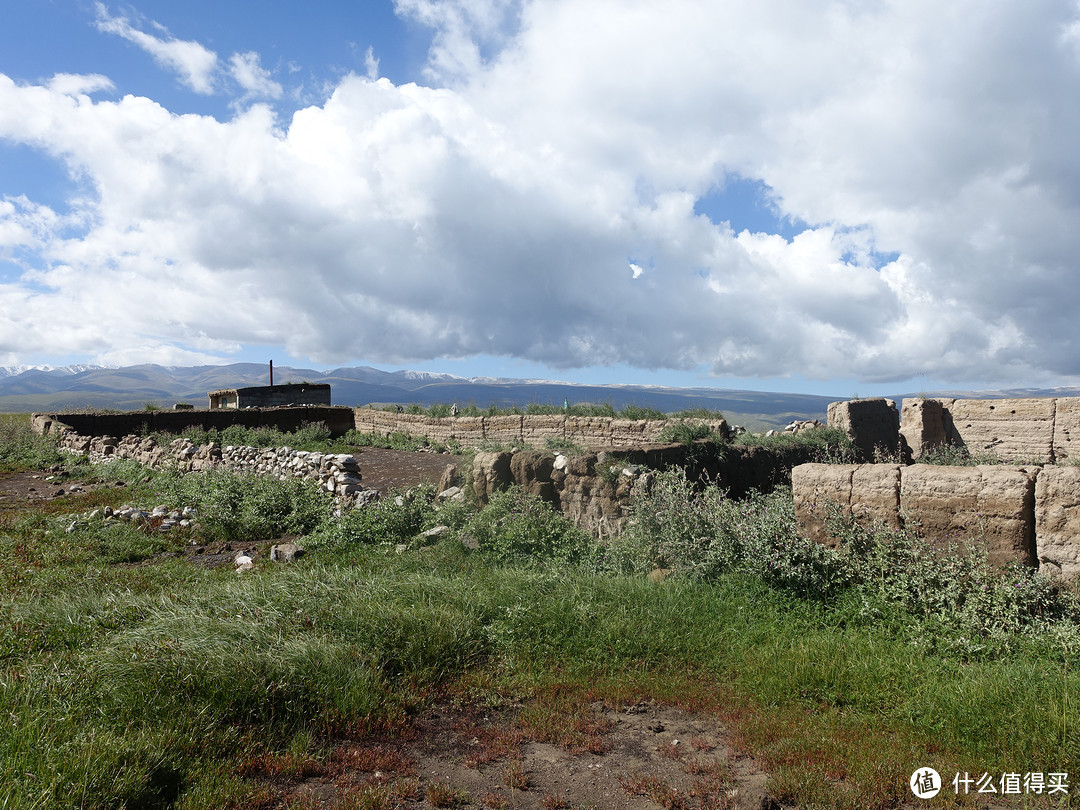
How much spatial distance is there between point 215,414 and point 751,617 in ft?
71.6

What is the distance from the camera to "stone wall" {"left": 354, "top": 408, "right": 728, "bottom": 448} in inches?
→ 538

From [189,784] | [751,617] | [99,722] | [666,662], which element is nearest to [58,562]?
[99,722]

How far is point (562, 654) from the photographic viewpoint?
4422mm

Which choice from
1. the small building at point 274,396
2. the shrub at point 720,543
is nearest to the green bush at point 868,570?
the shrub at point 720,543

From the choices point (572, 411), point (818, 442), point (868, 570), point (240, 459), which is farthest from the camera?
point (572, 411)

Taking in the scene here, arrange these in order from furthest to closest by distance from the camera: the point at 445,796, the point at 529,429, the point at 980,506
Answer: the point at 529,429 < the point at 980,506 < the point at 445,796

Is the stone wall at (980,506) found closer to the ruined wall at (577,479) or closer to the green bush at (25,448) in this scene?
the ruined wall at (577,479)

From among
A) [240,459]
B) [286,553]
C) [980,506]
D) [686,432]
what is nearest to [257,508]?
[286,553]

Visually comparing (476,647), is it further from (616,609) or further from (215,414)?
(215,414)

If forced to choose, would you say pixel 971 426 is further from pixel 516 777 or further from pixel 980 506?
pixel 516 777

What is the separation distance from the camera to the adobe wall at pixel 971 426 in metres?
15.1

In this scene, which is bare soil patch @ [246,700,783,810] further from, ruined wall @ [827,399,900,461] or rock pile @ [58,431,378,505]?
ruined wall @ [827,399,900,461]
